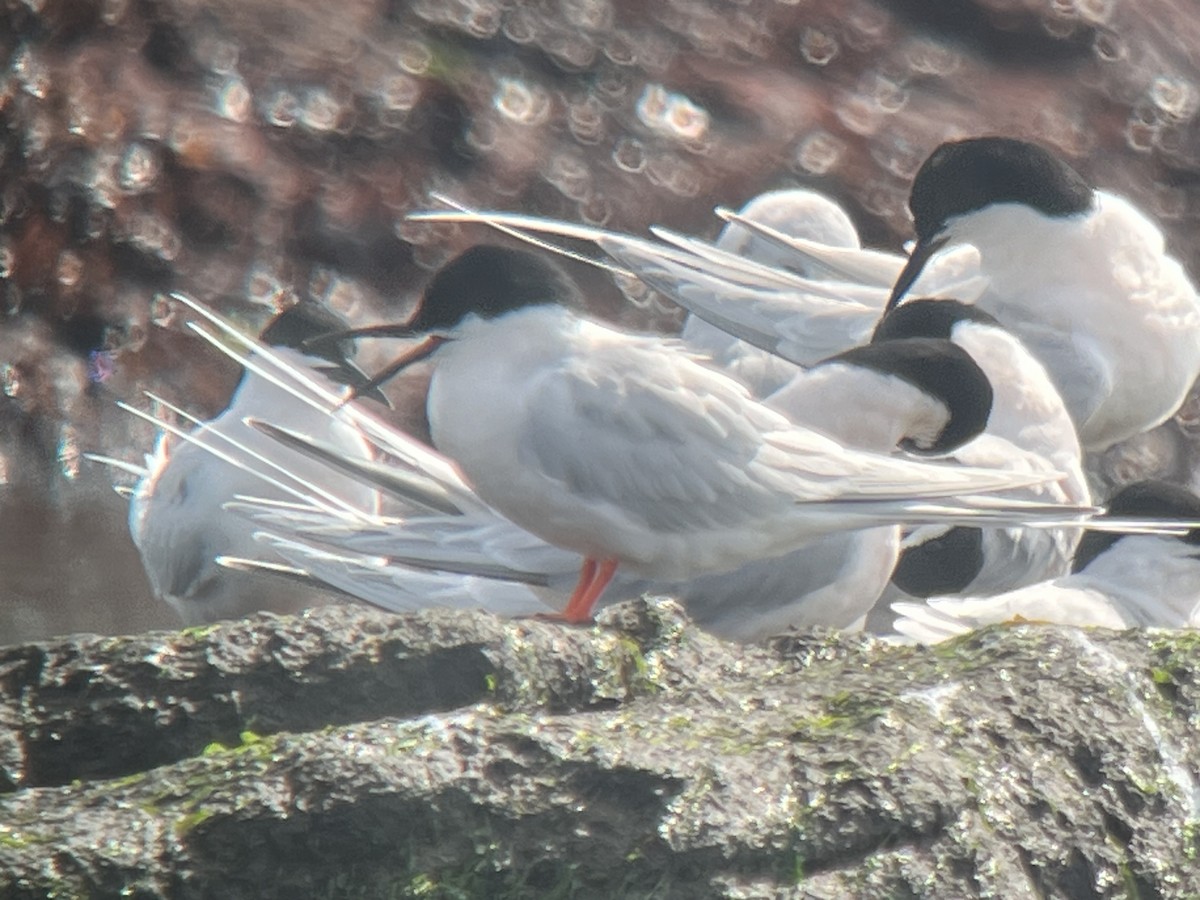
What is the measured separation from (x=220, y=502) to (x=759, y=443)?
1651 millimetres

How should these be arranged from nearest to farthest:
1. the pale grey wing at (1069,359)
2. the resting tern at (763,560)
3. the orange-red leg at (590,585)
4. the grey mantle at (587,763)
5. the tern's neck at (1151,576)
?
Result: the grey mantle at (587,763) → the orange-red leg at (590,585) → the resting tern at (763,560) → the tern's neck at (1151,576) → the pale grey wing at (1069,359)

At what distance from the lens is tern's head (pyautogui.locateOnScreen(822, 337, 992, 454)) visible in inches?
166

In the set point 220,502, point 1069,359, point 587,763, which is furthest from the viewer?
point 1069,359

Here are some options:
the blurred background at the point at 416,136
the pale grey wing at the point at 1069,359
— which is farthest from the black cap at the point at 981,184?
the blurred background at the point at 416,136

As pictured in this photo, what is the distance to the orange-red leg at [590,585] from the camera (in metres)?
3.93

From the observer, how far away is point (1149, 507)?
4.69 m

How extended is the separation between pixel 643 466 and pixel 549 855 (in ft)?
5.06

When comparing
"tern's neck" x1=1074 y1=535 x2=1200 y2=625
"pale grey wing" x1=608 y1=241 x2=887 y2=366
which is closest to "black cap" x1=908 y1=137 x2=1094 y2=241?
"pale grey wing" x1=608 y1=241 x2=887 y2=366

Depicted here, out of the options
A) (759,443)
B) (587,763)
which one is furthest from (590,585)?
(587,763)

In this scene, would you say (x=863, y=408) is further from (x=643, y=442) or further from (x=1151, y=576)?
Answer: (x=1151, y=576)

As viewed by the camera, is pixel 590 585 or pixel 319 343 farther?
pixel 319 343

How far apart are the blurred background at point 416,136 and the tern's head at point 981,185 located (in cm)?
204

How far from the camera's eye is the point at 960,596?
188 inches

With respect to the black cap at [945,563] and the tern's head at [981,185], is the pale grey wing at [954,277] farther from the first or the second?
the black cap at [945,563]
